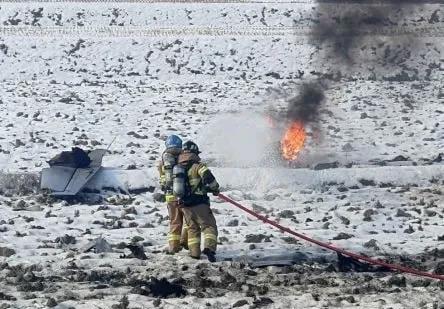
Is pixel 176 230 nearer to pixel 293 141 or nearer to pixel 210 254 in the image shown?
pixel 210 254

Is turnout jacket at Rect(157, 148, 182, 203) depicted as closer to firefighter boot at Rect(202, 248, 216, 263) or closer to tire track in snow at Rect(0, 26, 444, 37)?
firefighter boot at Rect(202, 248, 216, 263)

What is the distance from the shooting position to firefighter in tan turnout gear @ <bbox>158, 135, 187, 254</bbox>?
13.2m

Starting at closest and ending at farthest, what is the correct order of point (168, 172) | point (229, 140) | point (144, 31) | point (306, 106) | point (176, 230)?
point (176, 230) < point (168, 172) < point (229, 140) < point (306, 106) < point (144, 31)

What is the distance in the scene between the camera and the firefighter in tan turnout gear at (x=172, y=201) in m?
13.2

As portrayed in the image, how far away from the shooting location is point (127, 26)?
128 feet

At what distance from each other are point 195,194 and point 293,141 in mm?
9025

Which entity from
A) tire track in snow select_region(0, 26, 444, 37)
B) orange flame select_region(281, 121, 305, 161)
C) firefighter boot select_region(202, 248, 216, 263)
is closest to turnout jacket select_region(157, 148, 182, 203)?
firefighter boot select_region(202, 248, 216, 263)

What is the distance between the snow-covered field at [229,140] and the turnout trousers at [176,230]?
0.89 ft

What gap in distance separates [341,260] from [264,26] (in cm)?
2765

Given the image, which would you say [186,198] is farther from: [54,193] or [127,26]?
[127,26]

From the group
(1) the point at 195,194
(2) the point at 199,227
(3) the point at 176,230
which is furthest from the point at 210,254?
(1) the point at 195,194

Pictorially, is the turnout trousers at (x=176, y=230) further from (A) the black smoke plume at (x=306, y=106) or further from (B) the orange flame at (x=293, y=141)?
(A) the black smoke plume at (x=306, y=106)

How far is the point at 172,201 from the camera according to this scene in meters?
13.4

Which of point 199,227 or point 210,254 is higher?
point 199,227
